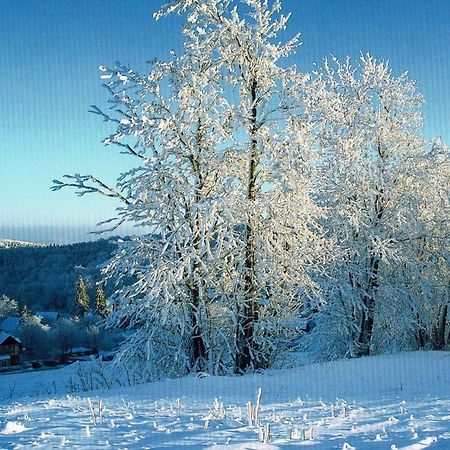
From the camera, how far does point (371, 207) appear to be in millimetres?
13758

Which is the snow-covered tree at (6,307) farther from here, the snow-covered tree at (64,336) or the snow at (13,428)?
the snow at (13,428)

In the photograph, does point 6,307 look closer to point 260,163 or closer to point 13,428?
point 260,163

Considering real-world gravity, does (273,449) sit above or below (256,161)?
below

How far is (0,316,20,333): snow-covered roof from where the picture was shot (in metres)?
69.6

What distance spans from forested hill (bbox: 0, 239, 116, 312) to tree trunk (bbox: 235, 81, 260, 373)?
73806mm

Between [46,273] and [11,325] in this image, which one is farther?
[46,273]

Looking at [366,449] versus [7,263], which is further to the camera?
[7,263]

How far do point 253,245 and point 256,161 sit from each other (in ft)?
5.82

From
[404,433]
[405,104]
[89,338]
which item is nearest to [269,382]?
[404,433]

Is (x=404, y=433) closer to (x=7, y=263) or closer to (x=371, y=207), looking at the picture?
(x=371, y=207)

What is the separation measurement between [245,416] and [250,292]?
18.0 ft

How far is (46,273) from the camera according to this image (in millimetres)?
108812

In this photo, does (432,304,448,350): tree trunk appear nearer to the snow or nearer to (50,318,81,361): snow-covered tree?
the snow

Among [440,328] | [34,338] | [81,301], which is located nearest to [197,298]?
[440,328]
